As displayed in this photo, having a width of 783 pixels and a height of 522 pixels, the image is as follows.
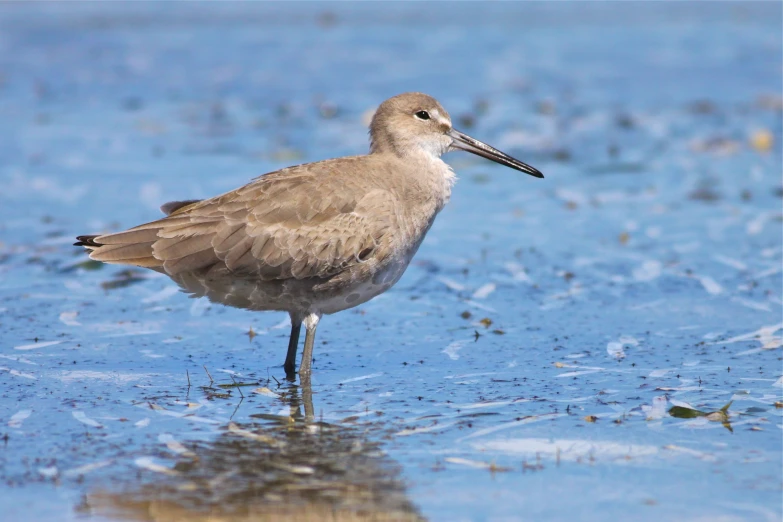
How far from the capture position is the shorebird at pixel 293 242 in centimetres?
744

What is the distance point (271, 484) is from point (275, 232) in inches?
91.5

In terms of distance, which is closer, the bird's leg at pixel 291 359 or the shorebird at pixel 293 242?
the shorebird at pixel 293 242

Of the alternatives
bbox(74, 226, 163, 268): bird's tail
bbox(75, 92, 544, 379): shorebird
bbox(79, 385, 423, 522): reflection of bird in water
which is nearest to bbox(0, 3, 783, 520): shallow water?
bbox(79, 385, 423, 522): reflection of bird in water

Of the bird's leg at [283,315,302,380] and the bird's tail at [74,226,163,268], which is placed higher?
the bird's tail at [74,226,163,268]

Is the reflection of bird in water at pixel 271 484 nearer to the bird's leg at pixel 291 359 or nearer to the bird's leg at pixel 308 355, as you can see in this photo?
the bird's leg at pixel 308 355

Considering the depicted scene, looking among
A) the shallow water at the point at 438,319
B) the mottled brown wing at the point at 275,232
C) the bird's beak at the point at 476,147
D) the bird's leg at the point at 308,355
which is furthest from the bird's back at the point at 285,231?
the bird's beak at the point at 476,147

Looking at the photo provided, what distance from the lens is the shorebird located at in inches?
293

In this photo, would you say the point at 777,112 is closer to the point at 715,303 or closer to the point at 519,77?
the point at 519,77

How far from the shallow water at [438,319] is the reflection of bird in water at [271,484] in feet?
0.06

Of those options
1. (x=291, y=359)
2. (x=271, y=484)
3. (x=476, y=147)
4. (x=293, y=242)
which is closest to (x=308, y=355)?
(x=291, y=359)

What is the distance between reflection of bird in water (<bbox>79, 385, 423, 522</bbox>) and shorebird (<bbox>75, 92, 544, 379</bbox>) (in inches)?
51.8

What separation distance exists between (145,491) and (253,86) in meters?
14.2

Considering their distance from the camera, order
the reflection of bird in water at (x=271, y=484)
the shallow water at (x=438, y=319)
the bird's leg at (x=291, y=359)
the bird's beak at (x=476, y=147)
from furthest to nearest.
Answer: the bird's beak at (x=476, y=147), the bird's leg at (x=291, y=359), the shallow water at (x=438, y=319), the reflection of bird in water at (x=271, y=484)

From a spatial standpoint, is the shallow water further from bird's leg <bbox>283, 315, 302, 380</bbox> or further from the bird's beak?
the bird's beak
